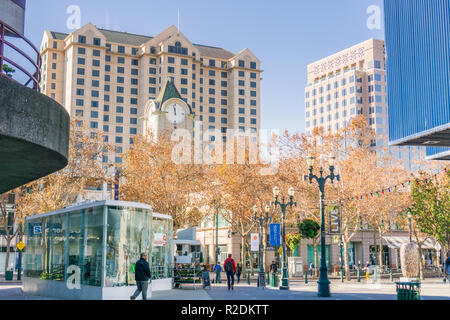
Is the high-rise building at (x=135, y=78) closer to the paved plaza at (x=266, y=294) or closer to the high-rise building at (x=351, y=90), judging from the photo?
the high-rise building at (x=351, y=90)

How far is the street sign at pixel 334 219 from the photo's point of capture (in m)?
29.4

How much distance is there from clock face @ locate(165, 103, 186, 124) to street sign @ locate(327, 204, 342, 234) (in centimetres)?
5483

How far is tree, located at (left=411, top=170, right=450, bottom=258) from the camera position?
40.5 meters

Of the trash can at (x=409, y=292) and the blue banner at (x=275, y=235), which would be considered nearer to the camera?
the trash can at (x=409, y=292)

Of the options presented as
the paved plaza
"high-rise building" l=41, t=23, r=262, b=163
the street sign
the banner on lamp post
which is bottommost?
the paved plaza

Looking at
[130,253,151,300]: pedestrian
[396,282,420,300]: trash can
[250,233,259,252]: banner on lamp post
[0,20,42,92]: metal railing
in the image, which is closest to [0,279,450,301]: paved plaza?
[396,282,420,300]: trash can

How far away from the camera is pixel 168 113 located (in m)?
82.8

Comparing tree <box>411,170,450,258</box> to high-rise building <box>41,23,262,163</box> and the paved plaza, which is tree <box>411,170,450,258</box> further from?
high-rise building <box>41,23,262,163</box>

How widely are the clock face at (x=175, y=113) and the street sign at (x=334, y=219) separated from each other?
54.8 meters

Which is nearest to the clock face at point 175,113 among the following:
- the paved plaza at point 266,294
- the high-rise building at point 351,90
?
the paved plaza at point 266,294

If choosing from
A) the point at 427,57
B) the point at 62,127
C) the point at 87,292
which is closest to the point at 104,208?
the point at 87,292

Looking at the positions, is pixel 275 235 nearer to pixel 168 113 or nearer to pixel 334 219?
pixel 334 219

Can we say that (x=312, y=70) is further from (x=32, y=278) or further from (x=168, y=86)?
(x=32, y=278)

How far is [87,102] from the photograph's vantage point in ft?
370
